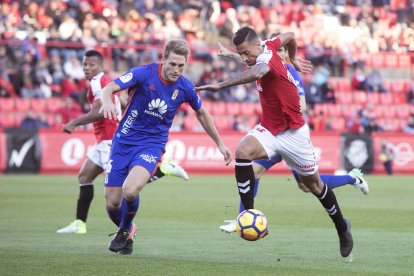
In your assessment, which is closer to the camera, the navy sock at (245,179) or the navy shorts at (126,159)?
the navy shorts at (126,159)

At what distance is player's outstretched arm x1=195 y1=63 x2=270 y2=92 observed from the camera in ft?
27.3

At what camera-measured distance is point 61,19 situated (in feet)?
93.7

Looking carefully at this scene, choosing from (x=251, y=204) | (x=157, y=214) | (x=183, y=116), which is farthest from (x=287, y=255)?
(x=183, y=116)

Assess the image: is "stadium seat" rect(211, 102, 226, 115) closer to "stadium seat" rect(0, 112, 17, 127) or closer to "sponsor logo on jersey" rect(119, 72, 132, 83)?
"stadium seat" rect(0, 112, 17, 127)

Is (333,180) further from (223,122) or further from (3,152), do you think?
(223,122)

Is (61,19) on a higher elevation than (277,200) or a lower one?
higher

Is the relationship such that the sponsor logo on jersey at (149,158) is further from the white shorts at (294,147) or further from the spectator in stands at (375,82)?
the spectator in stands at (375,82)

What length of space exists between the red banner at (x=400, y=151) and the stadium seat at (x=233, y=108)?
4.57 metres

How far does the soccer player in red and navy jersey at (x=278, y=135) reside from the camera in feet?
31.2

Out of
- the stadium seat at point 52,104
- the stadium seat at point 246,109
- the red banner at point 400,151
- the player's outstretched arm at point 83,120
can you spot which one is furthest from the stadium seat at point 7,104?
the player's outstretched arm at point 83,120

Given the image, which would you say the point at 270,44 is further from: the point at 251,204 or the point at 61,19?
the point at 61,19

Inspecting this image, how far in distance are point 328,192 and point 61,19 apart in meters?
20.3

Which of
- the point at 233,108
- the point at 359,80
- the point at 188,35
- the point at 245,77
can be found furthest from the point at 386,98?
the point at 245,77

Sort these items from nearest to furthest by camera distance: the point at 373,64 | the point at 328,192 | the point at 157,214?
1. the point at 328,192
2. the point at 157,214
3. the point at 373,64
